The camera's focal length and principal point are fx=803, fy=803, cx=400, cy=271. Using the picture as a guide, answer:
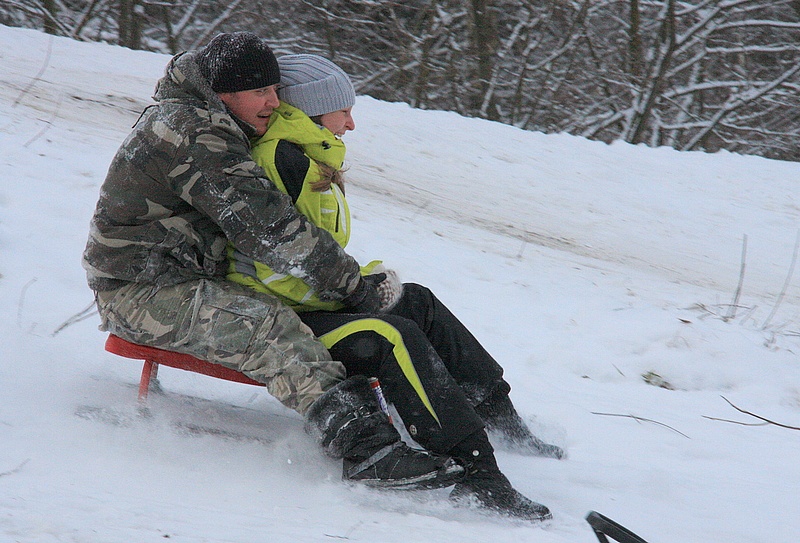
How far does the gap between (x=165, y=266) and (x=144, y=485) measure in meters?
0.67

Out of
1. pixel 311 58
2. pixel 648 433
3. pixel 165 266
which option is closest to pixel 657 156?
pixel 648 433

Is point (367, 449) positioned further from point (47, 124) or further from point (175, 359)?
point (47, 124)

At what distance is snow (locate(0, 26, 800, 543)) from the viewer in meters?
2.27

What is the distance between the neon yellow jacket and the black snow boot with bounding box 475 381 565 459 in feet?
2.36

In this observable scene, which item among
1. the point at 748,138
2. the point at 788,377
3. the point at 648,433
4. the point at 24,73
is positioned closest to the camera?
the point at 648,433

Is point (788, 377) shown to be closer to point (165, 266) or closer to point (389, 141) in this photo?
point (165, 266)

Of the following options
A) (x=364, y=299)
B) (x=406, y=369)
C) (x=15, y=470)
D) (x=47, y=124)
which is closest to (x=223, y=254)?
(x=364, y=299)

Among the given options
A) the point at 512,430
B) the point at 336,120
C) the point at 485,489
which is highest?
the point at 336,120

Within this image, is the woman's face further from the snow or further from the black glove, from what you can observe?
the snow

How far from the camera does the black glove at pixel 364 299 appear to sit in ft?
8.57

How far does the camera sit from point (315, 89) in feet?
8.79

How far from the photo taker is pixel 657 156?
8.63m

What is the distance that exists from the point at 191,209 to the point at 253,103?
0.39 m

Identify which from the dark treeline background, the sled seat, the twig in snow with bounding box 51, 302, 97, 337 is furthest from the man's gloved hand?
the dark treeline background
